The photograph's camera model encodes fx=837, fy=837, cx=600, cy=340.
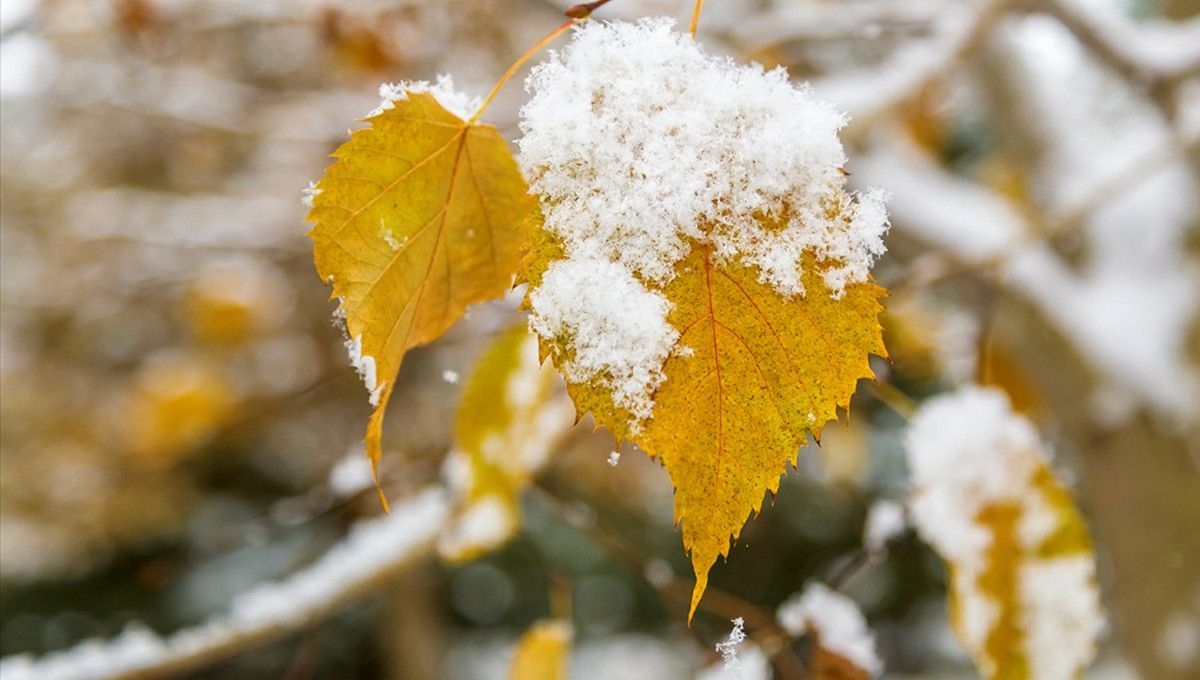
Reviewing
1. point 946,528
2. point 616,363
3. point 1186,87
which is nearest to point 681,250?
point 616,363

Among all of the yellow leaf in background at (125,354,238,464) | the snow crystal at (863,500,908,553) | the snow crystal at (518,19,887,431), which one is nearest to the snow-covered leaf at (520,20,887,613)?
the snow crystal at (518,19,887,431)

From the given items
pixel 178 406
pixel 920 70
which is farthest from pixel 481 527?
pixel 178 406

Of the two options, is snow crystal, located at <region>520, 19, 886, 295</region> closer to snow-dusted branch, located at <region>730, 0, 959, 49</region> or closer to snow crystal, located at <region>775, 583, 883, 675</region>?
snow crystal, located at <region>775, 583, 883, 675</region>

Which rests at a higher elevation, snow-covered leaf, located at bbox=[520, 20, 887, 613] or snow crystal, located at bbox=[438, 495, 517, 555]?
snow-covered leaf, located at bbox=[520, 20, 887, 613]

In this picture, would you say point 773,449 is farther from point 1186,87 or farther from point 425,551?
point 1186,87

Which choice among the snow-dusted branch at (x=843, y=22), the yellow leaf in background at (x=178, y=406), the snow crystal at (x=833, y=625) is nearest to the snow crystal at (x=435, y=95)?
the snow crystal at (x=833, y=625)

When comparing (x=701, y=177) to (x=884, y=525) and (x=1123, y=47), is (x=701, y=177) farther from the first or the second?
(x=1123, y=47)
